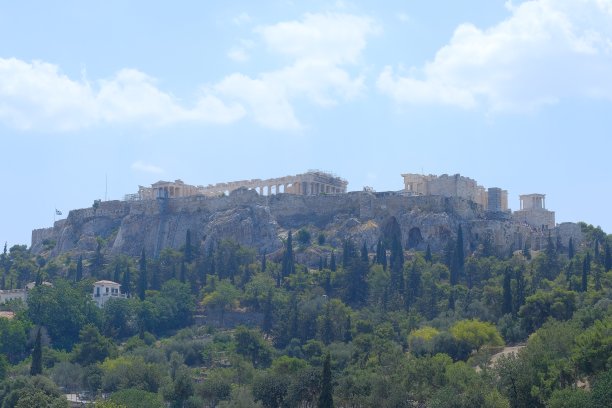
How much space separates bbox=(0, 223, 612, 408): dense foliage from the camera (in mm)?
64062

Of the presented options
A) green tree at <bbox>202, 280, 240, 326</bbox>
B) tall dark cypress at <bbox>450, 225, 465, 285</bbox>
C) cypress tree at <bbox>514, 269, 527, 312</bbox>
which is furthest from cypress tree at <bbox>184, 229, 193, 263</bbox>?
cypress tree at <bbox>514, 269, 527, 312</bbox>

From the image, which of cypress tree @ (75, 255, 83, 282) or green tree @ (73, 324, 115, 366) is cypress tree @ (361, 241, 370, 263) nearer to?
green tree @ (73, 324, 115, 366)

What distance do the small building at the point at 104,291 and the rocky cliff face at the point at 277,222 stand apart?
12808mm

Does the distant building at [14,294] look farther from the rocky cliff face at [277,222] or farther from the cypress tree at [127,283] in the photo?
the rocky cliff face at [277,222]

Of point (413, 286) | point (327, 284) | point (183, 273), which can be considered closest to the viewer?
point (413, 286)

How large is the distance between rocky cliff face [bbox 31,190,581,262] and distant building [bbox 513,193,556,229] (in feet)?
11.6

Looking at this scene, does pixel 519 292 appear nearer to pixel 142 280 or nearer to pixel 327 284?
pixel 327 284

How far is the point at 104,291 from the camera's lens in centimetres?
10481

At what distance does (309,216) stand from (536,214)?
22.5 m

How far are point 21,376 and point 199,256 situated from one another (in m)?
36.6

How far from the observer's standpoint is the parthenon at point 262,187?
123125 millimetres

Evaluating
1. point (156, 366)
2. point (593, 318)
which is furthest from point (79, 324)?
point (593, 318)

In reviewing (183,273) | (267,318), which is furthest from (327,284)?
(183,273)

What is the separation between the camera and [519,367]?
61.2 m
